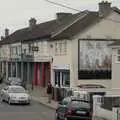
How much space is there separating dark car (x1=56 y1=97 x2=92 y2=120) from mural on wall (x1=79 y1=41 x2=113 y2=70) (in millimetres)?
23854

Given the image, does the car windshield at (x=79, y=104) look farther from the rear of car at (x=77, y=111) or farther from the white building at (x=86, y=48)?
the white building at (x=86, y=48)

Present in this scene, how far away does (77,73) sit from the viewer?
170 feet

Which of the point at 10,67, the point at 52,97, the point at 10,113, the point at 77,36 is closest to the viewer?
the point at 10,113

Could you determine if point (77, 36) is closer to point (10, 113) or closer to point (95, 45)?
point (95, 45)

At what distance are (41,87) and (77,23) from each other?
11.6 metres

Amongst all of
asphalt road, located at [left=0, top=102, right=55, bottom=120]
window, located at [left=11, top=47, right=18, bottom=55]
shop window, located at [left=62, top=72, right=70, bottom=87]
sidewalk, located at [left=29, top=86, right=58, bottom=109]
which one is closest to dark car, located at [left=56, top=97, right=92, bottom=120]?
asphalt road, located at [left=0, top=102, right=55, bottom=120]

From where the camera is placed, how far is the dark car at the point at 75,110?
27.7m

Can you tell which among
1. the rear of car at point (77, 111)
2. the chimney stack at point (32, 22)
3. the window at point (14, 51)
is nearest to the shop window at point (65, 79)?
the window at point (14, 51)

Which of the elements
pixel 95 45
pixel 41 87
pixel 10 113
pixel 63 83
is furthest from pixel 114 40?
pixel 10 113

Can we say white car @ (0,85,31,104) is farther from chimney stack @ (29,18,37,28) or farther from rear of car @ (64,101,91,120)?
chimney stack @ (29,18,37,28)

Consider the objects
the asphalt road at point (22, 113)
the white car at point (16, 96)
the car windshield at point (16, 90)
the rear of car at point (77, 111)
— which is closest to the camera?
the rear of car at point (77, 111)

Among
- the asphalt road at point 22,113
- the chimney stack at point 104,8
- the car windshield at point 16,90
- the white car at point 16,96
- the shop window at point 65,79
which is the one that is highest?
the chimney stack at point 104,8

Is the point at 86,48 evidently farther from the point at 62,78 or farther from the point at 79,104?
the point at 79,104

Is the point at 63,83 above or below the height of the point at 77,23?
below
